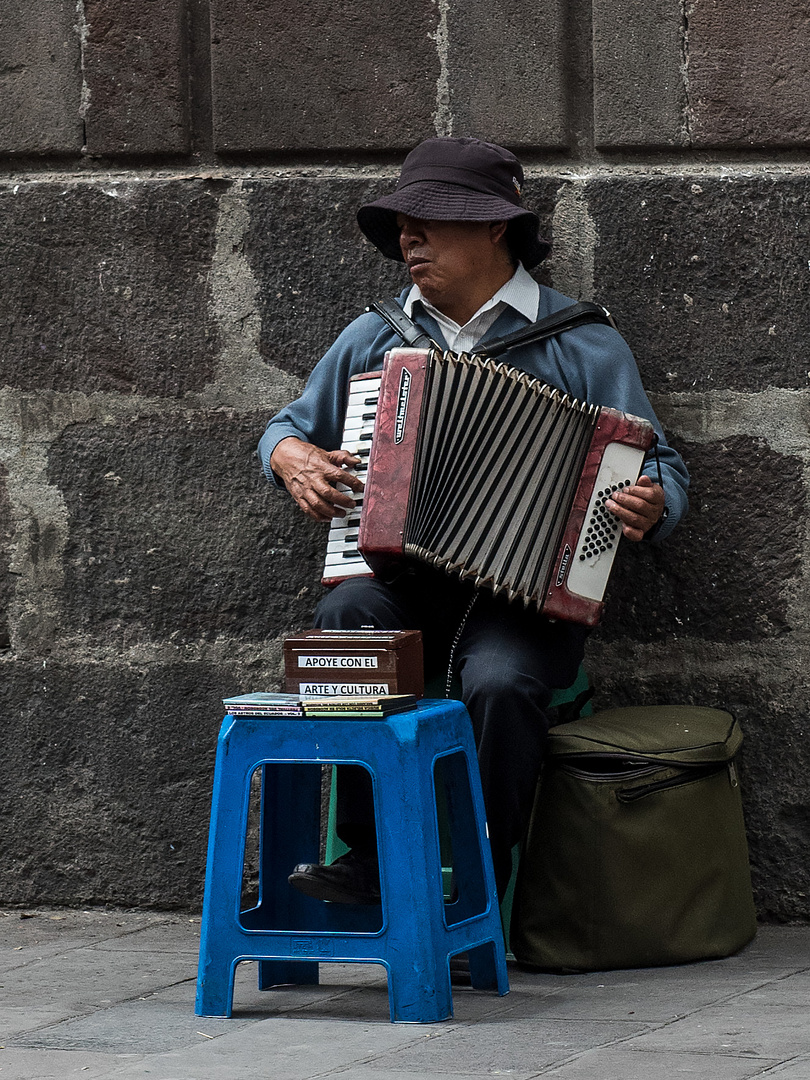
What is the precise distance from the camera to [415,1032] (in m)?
2.38

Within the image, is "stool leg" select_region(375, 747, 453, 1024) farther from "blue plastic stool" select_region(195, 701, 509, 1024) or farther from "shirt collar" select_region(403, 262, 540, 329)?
"shirt collar" select_region(403, 262, 540, 329)

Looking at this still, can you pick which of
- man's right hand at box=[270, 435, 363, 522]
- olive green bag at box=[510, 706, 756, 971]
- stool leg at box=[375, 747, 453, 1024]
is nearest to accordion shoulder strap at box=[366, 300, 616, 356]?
man's right hand at box=[270, 435, 363, 522]

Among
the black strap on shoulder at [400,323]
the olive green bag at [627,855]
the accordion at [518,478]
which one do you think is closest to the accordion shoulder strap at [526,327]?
the black strap on shoulder at [400,323]

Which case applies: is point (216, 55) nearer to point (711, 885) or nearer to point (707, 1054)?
point (711, 885)

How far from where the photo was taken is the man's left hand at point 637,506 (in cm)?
286

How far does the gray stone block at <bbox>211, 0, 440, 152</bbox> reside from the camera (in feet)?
10.7

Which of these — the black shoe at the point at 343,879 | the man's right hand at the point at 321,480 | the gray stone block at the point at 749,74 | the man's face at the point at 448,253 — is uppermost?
the gray stone block at the point at 749,74

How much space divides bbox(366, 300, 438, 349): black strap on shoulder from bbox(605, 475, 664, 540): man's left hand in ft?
1.62

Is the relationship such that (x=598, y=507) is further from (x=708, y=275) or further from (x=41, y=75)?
(x=41, y=75)

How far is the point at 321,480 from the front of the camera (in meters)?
2.94

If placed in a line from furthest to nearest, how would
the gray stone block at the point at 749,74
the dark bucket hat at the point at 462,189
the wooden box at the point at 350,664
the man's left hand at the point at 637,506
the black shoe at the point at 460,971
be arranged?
the gray stone block at the point at 749,74 → the dark bucket hat at the point at 462,189 → the man's left hand at the point at 637,506 → the black shoe at the point at 460,971 → the wooden box at the point at 350,664

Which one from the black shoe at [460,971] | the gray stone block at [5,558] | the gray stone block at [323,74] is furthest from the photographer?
the gray stone block at [5,558]

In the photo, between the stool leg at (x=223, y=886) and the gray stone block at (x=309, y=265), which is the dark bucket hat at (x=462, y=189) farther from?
the stool leg at (x=223, y=886)

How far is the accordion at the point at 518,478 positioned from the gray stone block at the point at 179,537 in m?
0.51
